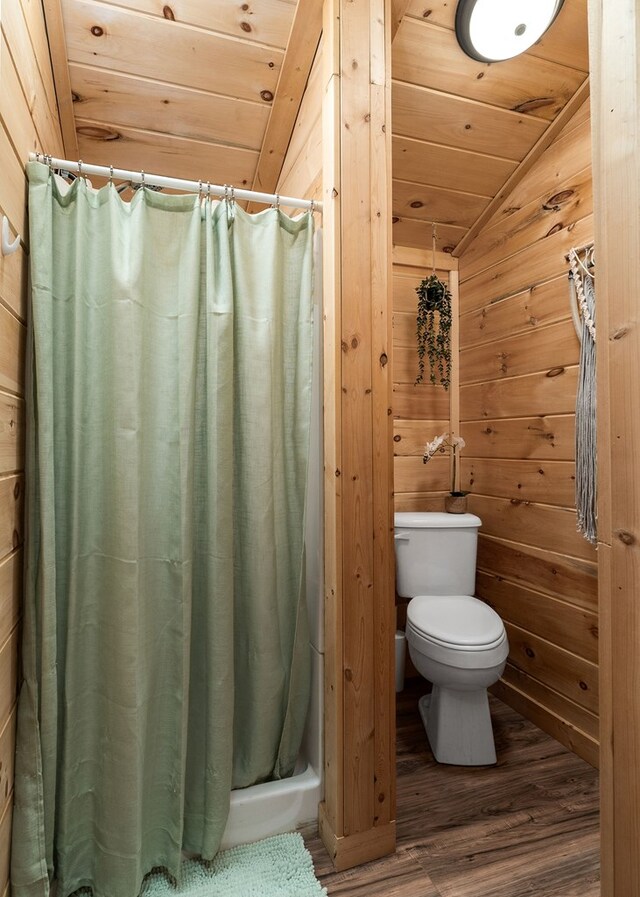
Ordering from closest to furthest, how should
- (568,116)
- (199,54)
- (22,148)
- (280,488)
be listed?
(22,148), (280,488), (199,54), (568,116)

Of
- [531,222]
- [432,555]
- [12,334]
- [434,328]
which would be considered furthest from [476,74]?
[432,555]

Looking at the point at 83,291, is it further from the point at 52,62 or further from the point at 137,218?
the point at 52,62

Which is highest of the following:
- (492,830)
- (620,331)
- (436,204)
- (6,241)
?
(436,204)

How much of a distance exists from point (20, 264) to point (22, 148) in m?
0.27

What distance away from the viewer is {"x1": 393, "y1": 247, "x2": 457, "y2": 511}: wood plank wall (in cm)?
245

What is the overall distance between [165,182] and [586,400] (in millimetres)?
1584

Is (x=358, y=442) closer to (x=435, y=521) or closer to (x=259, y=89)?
(x=435, y=521)

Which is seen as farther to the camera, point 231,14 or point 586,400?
point 586,400

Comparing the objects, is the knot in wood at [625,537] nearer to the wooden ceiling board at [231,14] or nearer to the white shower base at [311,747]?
the white shower base at [311,747]

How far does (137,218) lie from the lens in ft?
4.25

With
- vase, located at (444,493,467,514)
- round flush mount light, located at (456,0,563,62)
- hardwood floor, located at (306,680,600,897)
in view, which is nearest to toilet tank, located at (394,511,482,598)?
vase, located at (444,493,467,514)

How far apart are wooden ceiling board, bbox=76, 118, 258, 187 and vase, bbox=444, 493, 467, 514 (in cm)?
168

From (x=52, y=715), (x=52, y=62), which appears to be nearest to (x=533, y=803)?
(x=52, y=715)

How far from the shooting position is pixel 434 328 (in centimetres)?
248
